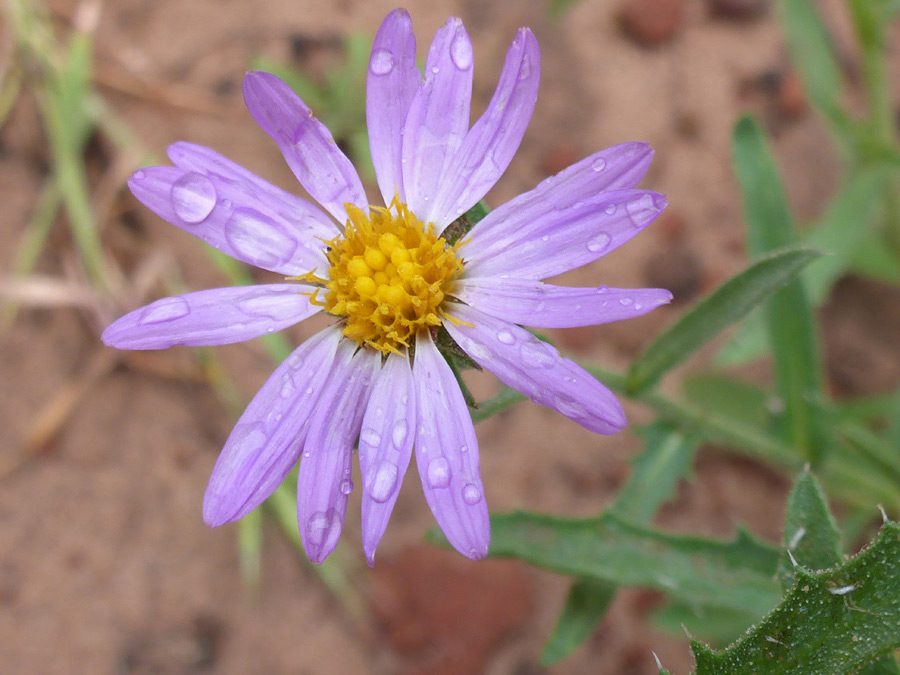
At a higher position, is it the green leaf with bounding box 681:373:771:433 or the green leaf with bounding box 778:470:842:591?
the green leaf with bounding box 778:470:842:591

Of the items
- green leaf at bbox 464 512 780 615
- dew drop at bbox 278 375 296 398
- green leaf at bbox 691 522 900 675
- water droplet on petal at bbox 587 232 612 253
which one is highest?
water droplet on petal at bbox 587 232 612 253

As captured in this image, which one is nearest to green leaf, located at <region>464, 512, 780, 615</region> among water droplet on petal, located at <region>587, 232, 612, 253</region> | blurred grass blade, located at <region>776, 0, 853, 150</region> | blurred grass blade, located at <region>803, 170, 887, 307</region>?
water droplet on petal, located at <region>587, 232, 612, 253</region>

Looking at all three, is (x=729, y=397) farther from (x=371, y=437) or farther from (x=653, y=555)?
(x=371, y=437)

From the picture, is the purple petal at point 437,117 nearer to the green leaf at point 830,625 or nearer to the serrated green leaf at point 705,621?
the green leaf at point 830,625

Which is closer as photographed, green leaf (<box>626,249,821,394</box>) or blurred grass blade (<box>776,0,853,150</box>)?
green leaf (<box>626,249,821,394</box>)

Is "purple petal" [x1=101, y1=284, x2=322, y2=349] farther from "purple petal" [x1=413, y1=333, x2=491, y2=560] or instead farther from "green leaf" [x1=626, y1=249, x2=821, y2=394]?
"green leaf" [x1=626, y1=249, x2=821, y2=394]

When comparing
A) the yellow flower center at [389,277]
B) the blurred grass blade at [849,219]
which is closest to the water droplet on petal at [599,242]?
the yellow flower center at [389,277]
